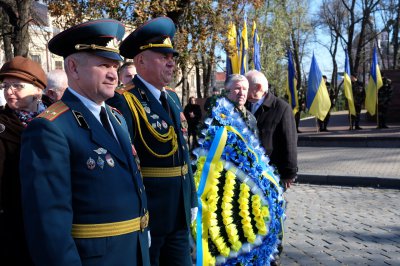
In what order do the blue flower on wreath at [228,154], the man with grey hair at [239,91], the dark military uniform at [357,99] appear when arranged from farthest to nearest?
the dark military uniform at [357,99] → the man with grey hair at [239,91] → the blue flower on wreath at [228,154]

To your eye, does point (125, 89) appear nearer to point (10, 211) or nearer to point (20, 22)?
point (10, 211)

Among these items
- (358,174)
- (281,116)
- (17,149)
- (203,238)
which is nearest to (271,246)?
(203,238)

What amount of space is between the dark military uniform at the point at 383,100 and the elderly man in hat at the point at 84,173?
54.8ft

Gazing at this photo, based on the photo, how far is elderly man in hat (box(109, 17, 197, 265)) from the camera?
314cm

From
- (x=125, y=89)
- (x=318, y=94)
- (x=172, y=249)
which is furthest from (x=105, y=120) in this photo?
(x=318, y=94)

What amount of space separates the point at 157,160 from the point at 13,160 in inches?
37.2

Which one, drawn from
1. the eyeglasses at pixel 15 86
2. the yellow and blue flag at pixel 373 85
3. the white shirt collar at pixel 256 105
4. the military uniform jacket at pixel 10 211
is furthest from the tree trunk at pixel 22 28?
the yellow and blue flag at pixel 373 85

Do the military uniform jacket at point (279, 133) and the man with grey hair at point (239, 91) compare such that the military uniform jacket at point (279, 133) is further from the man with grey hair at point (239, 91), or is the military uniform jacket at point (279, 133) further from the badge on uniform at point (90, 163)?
the badge on uniform at point (90, 163)

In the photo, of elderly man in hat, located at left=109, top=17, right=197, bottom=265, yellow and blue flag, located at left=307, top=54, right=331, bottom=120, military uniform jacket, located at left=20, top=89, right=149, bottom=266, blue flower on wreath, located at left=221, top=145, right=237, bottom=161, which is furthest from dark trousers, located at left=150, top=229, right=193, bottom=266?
yellow and blue flag, located at left=307, top=54, right=331, bottom=120

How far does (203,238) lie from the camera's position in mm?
3928

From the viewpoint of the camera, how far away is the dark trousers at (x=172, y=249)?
10.3ft

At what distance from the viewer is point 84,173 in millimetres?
2123

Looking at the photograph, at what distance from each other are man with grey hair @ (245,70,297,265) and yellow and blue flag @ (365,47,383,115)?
14301 mm

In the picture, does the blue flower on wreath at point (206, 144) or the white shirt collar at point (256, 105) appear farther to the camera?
the white shirt collar at point (256, 105)
